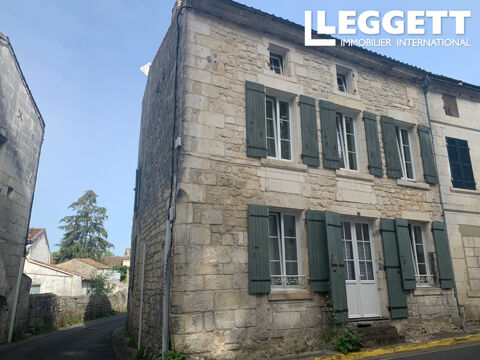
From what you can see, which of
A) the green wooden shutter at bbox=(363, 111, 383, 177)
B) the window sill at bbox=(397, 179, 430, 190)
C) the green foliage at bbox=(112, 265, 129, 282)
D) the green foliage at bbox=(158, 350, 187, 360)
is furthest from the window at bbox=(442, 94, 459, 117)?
the green foliage at bbox=(112, 265, 129, 282)

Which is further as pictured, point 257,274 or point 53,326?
point 53,326

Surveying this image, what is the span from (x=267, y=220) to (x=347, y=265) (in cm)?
204

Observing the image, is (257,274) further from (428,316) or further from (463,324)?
(463,324)

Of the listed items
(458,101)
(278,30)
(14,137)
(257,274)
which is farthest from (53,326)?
(458,101)

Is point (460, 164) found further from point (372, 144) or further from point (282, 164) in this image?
point (282, 164)

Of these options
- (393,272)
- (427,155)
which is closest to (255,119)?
(393,272)

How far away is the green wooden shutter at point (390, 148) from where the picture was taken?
8172mm

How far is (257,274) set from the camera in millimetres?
5953

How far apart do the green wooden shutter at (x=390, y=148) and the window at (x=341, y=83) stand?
1147 mm

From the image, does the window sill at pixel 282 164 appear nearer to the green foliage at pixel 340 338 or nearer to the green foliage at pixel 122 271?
the green foliage at pixel 340 338

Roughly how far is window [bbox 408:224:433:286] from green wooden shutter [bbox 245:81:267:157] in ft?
13.7

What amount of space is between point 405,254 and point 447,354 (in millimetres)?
2052

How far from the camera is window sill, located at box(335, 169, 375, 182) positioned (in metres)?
7.50

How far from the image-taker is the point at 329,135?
300 inches
